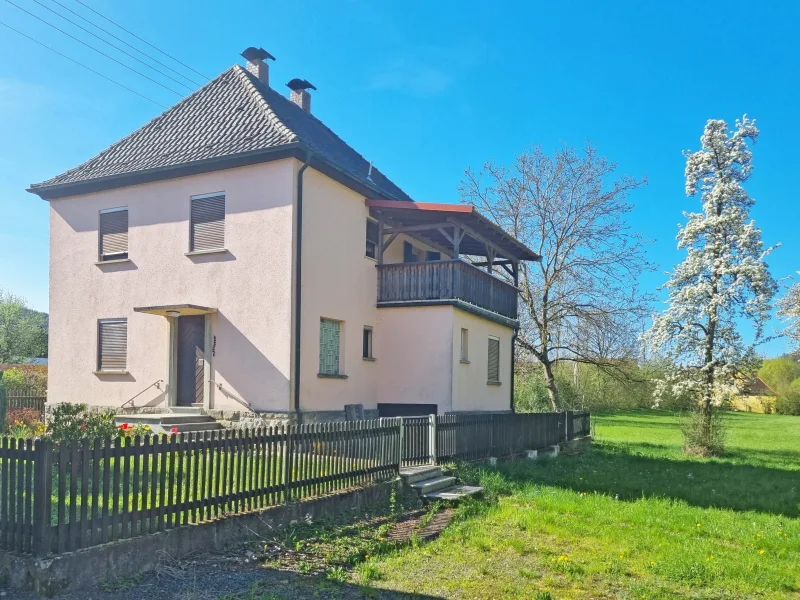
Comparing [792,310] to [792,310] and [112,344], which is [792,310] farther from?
[112,344]

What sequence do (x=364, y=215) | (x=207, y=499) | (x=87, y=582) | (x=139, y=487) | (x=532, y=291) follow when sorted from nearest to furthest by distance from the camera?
1. (x=87, y=582)
2. (x=139, y=487)
3. (x=207, y=499)
4. (x=364, y=215)
5. (x=532, y=291)

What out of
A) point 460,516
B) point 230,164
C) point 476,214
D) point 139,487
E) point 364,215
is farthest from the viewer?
point 364,215

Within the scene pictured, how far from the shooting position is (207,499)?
7316 millimetres

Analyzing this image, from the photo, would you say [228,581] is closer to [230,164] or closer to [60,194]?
[230,164]

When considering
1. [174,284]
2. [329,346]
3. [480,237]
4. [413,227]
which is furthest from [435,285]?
[174,284]

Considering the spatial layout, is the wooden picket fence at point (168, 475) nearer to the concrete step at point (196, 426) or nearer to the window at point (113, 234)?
the concrete step at point (196, 426)

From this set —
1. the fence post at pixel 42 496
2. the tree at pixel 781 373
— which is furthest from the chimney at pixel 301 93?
the tree at pixel 781 373

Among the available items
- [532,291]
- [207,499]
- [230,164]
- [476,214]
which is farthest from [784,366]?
[207,499]

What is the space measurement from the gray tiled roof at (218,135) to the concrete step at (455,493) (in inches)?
307

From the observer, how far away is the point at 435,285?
16938 mm

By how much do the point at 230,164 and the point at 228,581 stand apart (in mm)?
10732

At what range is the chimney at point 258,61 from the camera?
19.6 m

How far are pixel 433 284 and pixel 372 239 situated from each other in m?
2.50

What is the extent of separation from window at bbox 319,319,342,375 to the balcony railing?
2.06 metres
